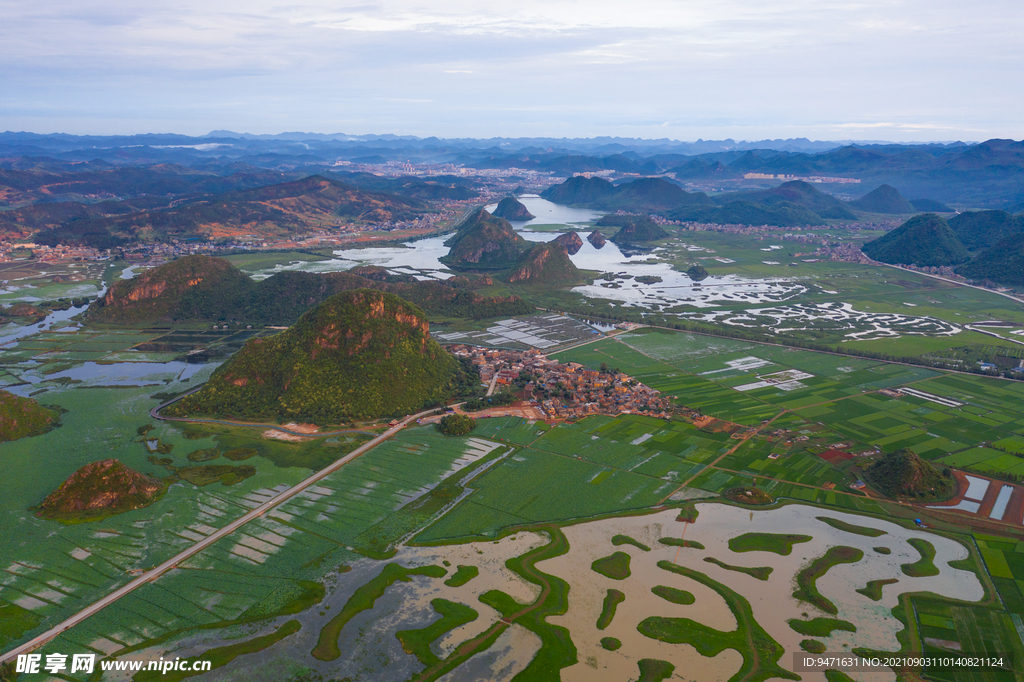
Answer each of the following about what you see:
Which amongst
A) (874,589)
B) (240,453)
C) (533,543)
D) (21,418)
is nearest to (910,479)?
(874,589)

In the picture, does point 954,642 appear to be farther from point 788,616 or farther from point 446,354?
point 446,354

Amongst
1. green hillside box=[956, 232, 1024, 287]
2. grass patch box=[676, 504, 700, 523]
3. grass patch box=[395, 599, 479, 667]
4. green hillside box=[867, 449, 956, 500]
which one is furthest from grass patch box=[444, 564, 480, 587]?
green hillside box=[956, 232, 1024, 287]

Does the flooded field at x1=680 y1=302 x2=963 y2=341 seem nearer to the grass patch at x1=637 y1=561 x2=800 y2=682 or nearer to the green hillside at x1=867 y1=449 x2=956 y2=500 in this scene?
the green hillside at x1=867 y1=449 x2=956 y2=500

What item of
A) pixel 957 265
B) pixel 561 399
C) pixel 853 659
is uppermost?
pixel 957 265

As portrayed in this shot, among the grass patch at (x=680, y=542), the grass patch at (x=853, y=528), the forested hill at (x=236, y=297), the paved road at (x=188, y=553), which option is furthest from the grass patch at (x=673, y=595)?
the forested hill at (x=236, y=297)

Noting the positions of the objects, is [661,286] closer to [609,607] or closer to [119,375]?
[119,375]

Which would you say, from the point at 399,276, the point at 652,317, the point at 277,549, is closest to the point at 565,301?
the point at 652,317
